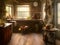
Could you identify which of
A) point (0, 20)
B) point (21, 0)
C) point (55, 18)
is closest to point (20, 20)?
point (21, 0)

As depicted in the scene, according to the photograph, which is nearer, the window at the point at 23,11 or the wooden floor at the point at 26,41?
the wooden floor at the point at 26,41

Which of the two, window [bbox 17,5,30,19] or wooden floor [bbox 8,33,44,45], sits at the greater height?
window [bbox 17,5,30,19]

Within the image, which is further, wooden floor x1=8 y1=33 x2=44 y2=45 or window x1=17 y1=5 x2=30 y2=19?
window x1=17 y1=5 x2=30 y2=19

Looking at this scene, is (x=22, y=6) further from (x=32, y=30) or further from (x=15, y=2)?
(x=32, y=30)

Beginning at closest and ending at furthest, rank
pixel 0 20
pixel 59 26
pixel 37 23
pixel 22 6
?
pixel 0 20 < pixel 59 26 < pixel 37 23 < pixel 22 6

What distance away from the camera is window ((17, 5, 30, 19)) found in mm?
11445

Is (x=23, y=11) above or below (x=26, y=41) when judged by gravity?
above

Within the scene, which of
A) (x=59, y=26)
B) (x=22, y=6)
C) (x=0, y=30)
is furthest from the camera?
(x=22, y=6)

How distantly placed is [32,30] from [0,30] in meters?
5.28

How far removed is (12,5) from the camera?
11.3 meters

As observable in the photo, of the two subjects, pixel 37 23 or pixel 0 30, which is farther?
pixel 37 23

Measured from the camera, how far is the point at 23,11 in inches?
456

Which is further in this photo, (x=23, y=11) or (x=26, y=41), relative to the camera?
(x=23, y=11)

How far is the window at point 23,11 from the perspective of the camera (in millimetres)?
11445
